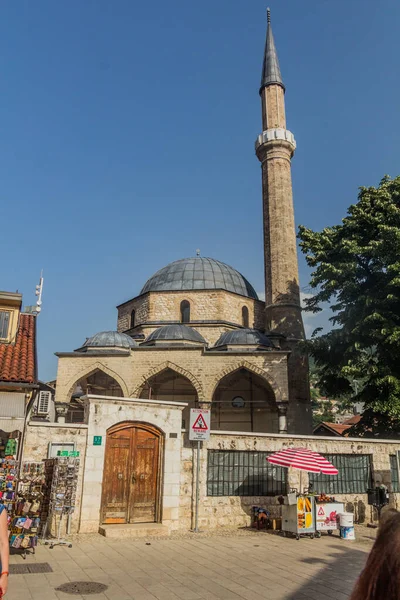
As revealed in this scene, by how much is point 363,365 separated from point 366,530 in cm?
663

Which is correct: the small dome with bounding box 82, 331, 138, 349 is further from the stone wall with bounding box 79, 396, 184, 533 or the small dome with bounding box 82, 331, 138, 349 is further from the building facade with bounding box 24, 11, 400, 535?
the stone wall with bounding box 79, 396, 184, 533

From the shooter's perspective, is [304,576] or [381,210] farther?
[381,210]

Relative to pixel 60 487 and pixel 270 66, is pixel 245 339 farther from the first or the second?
pixel 270 66

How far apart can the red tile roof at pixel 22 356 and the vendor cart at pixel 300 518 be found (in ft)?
18.2

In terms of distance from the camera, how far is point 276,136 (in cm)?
2541

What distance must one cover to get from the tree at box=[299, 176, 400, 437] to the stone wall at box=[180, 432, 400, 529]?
368 cm

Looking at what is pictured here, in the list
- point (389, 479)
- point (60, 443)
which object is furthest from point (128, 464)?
point (389, 479)

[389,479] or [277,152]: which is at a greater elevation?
[277,152]

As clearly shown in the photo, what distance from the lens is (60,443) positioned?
8.56 meters

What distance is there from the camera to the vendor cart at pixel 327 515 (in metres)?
9.30

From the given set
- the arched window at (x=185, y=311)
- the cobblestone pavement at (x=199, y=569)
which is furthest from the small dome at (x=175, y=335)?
the cobblestone pavement at (x=199, y=569)

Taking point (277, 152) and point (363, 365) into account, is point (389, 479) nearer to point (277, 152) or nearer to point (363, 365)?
point (363, 365)

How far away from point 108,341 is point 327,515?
Answer: 13466 mm

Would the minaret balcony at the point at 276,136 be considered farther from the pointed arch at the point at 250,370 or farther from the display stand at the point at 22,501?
the display stand at the point at 22,501
